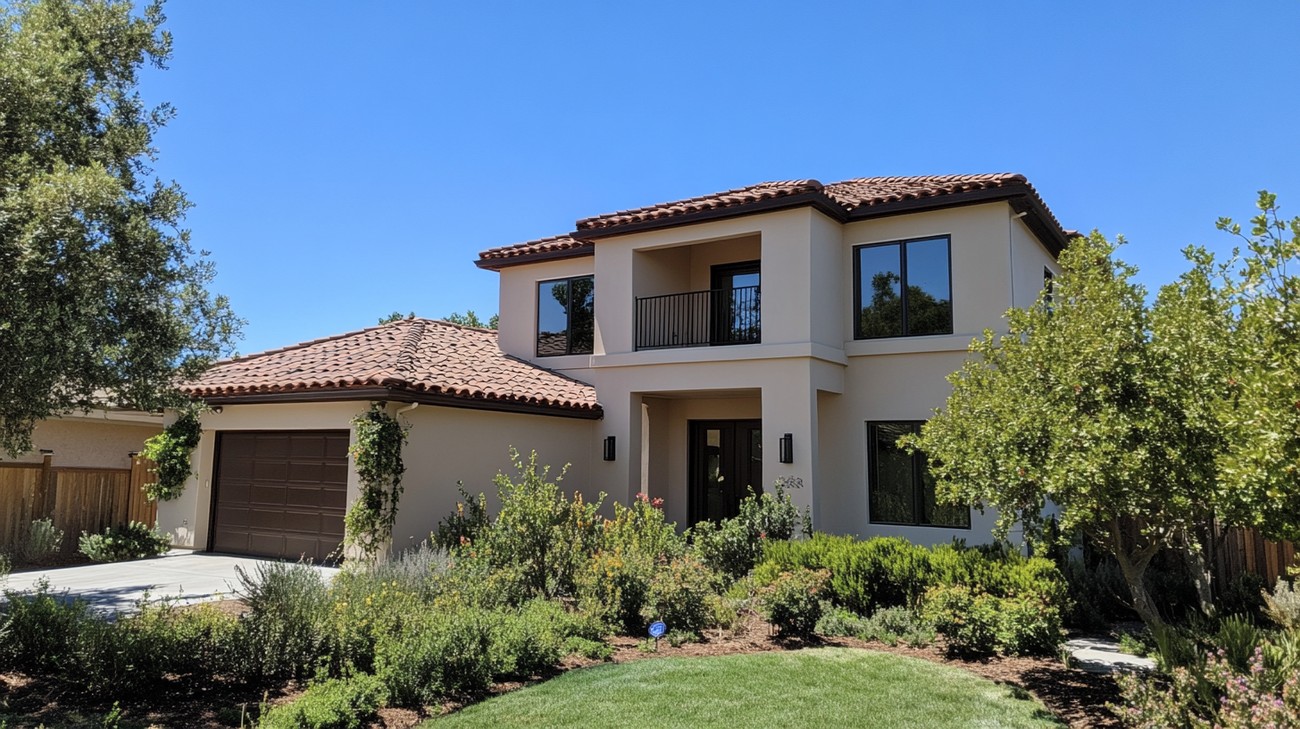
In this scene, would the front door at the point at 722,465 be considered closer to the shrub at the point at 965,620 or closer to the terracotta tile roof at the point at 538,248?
the terracotta tile roof at the point at 538,248

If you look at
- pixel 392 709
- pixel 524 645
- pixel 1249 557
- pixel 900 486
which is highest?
pixel 900 486

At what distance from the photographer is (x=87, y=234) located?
262 inches

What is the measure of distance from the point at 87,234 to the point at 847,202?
12121 mm

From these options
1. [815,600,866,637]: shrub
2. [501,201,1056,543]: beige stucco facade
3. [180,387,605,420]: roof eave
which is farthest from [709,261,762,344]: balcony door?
[815,600,866,637]: shrub

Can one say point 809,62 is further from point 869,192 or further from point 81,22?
point 81,22

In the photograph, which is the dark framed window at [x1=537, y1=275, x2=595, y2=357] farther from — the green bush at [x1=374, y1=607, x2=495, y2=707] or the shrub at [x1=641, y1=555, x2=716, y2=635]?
the green bush at [x1=374, y1=607, x2=495, y2=707]

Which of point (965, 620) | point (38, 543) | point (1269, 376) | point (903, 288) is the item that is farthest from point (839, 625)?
point (38, 543)

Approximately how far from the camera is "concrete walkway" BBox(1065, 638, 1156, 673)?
8414 millimetres

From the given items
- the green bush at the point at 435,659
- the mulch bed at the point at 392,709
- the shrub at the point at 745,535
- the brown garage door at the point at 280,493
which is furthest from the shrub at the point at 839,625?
the brown garage door at the point at 280,493

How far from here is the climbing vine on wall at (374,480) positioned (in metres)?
12.7

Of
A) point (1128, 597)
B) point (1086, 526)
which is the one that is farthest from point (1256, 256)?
point (1128, 597)

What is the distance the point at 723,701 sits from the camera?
697cm

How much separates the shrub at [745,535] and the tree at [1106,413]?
457 centimetres

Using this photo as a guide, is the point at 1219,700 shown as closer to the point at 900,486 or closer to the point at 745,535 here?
the point at 745,535
